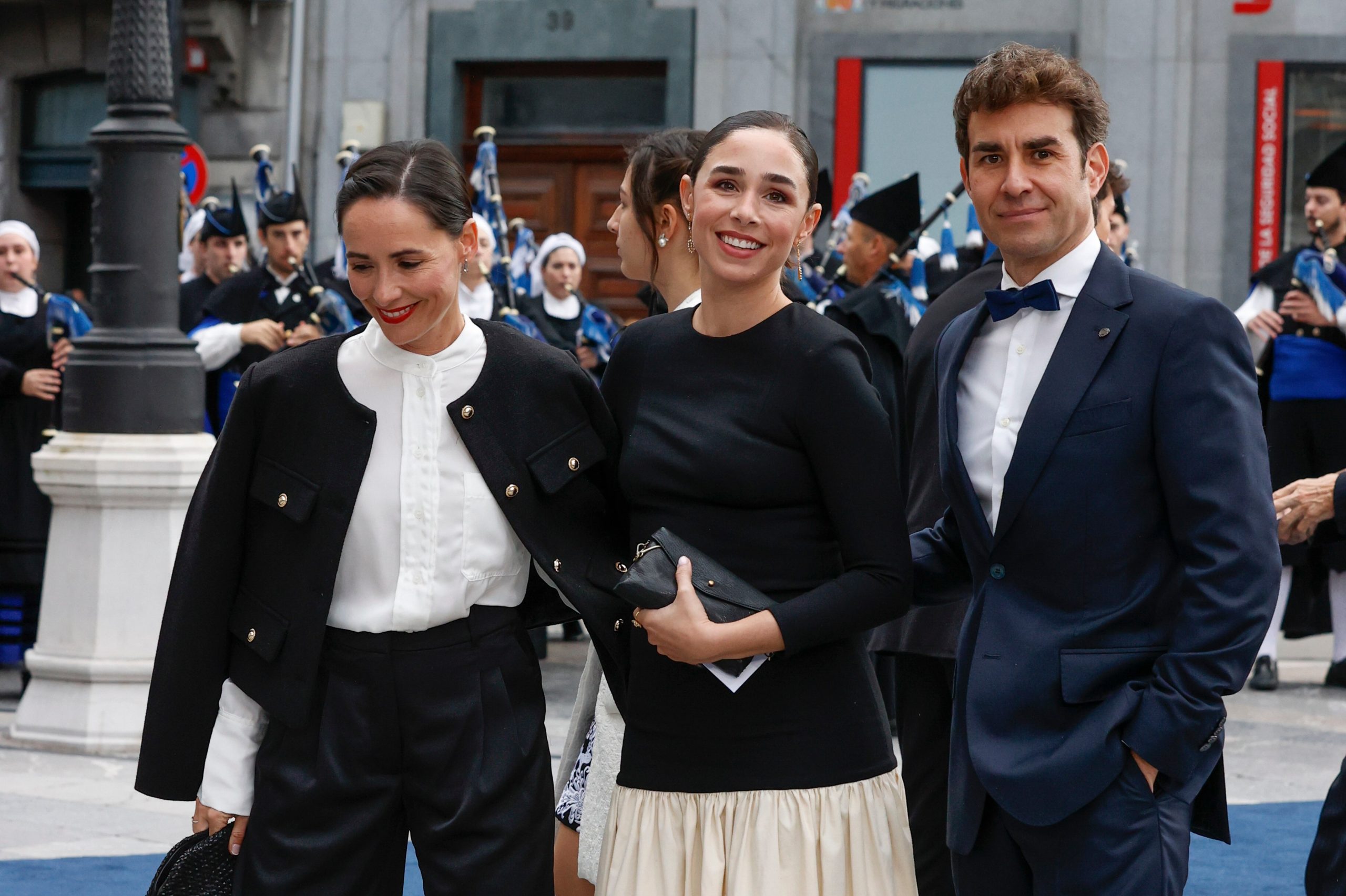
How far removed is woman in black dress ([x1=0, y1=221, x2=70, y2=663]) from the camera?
8.34 meters

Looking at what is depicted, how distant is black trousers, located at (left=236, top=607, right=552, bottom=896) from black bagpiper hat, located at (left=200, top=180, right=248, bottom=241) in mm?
7143

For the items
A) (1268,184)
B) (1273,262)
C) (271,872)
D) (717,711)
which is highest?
(1268,184)

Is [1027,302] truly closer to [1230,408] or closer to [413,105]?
[1230,408]

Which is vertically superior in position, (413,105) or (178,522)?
(413,105)

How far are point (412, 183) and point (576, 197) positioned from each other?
1342 cm

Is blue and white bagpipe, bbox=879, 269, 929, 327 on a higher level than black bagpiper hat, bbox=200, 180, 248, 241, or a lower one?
lower

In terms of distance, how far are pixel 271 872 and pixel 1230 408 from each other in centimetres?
171

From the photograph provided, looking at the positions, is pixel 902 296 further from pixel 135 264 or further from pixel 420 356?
pixel 420 356

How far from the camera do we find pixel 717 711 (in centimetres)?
288

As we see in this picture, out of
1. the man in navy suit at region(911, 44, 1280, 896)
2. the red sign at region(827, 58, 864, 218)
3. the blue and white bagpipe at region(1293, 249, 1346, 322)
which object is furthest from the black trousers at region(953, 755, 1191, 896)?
the red sign at region(827, 58, 864, 218)

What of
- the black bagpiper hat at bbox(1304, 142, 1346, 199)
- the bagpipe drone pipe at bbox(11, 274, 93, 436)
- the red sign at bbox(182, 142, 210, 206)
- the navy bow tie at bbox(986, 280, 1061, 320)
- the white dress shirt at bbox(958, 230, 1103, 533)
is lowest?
the white dress shirt at bbox(958, 230, 1103, 533)

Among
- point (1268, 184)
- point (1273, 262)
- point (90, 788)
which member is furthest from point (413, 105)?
point (90, 788)

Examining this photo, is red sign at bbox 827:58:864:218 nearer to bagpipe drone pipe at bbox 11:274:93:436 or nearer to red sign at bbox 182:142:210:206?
red sign at bbox 182:142:210:206

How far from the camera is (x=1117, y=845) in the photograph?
2.66 meters
